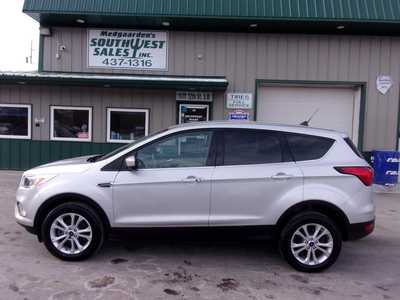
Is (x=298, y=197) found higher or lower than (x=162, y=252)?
higher

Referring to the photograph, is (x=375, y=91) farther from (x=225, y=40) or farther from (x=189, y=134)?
(x=189, y=134)

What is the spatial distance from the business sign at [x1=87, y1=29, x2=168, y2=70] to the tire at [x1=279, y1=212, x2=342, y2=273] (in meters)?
8.64

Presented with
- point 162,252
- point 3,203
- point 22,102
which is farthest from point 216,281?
point 22,102

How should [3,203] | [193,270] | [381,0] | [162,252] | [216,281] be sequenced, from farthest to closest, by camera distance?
[381,0] < [3,203] < [162,252] < [193,270] < [216,281]

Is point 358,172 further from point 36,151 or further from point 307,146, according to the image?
point 36,151

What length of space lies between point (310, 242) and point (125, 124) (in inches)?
344

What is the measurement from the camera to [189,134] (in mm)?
5500

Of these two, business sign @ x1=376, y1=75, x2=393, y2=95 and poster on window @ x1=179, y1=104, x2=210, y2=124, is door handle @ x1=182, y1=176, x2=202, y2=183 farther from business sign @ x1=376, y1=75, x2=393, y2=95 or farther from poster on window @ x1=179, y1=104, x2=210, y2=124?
business sign @ x1=376, y1=75, x2=393, y2=95

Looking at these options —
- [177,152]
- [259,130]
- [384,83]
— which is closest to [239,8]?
[384,83]

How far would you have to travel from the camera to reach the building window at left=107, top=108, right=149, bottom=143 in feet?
42.5

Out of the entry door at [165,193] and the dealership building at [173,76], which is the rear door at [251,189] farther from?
the dealership building at [173,76]

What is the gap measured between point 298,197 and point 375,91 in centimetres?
889

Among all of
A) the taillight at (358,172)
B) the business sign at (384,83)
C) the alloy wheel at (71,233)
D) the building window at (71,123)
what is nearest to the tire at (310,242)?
the taillight at (358,172)

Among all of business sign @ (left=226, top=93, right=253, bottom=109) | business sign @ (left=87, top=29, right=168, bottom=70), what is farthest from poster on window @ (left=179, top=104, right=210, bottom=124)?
business sign @ (left=87, top=29, right=168, bottom=70)
